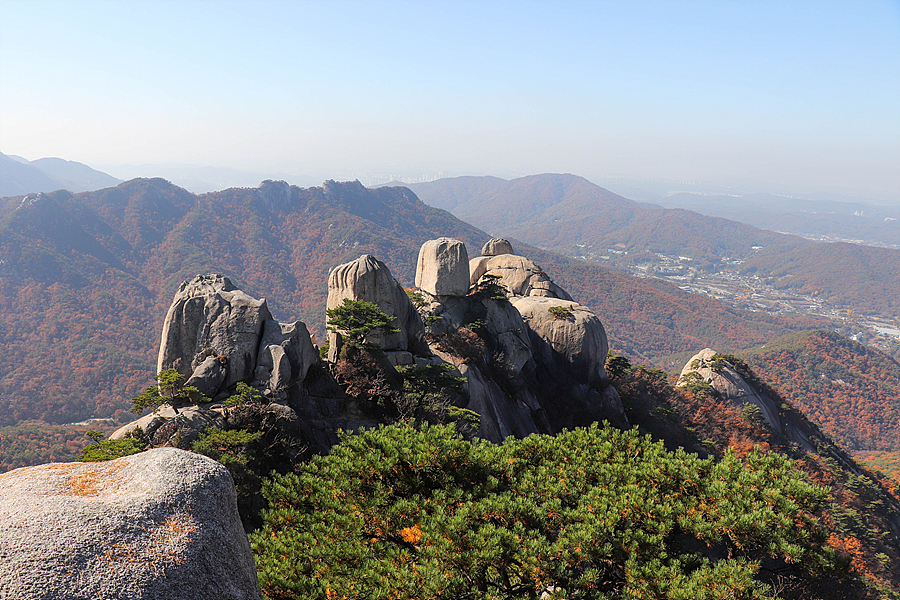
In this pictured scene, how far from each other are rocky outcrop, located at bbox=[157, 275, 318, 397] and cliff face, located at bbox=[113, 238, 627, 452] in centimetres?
4

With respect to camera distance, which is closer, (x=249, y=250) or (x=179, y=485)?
→ (x=179, y=485)

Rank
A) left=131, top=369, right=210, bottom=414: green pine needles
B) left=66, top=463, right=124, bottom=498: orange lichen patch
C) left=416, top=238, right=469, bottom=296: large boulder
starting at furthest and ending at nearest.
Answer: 1. left=416, top=238, right=469, bottom=296: large boulder
2. left=131, top=369, right=210, bottom=414: green pine needles
3. left=66, top=463, right=124, bottom=498: orange lichen patch

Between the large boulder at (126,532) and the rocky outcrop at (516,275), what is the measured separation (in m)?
33.2

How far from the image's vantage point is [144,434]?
46.5 ft

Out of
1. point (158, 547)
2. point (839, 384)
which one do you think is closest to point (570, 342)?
Answer: point (158, 547)

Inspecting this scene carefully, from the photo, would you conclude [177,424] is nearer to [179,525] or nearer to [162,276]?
[179,525]

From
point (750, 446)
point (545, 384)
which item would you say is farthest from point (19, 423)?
point (750, 446)

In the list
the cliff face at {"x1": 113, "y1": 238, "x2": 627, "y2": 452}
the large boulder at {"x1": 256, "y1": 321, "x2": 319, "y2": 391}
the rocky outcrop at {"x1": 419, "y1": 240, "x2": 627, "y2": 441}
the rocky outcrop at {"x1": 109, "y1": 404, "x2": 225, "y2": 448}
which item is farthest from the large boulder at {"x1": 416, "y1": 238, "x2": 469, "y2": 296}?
the rocky outcrop at {"x1": 109, "y1": 404, "x2": 225, "y2": 448}

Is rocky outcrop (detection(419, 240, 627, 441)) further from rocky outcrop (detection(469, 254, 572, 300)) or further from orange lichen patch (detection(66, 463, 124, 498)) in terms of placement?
orange lichen patch (detection(66, 463, 124, 498))

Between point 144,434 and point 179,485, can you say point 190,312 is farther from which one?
point 179,485

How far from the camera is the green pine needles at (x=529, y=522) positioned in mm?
7316

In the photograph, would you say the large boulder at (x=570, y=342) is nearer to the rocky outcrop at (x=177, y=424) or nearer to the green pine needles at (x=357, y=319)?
the green pine needles at (x=357, y=319)

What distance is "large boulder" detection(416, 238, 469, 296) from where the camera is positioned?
29.8 metres

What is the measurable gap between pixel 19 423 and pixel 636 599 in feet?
310
